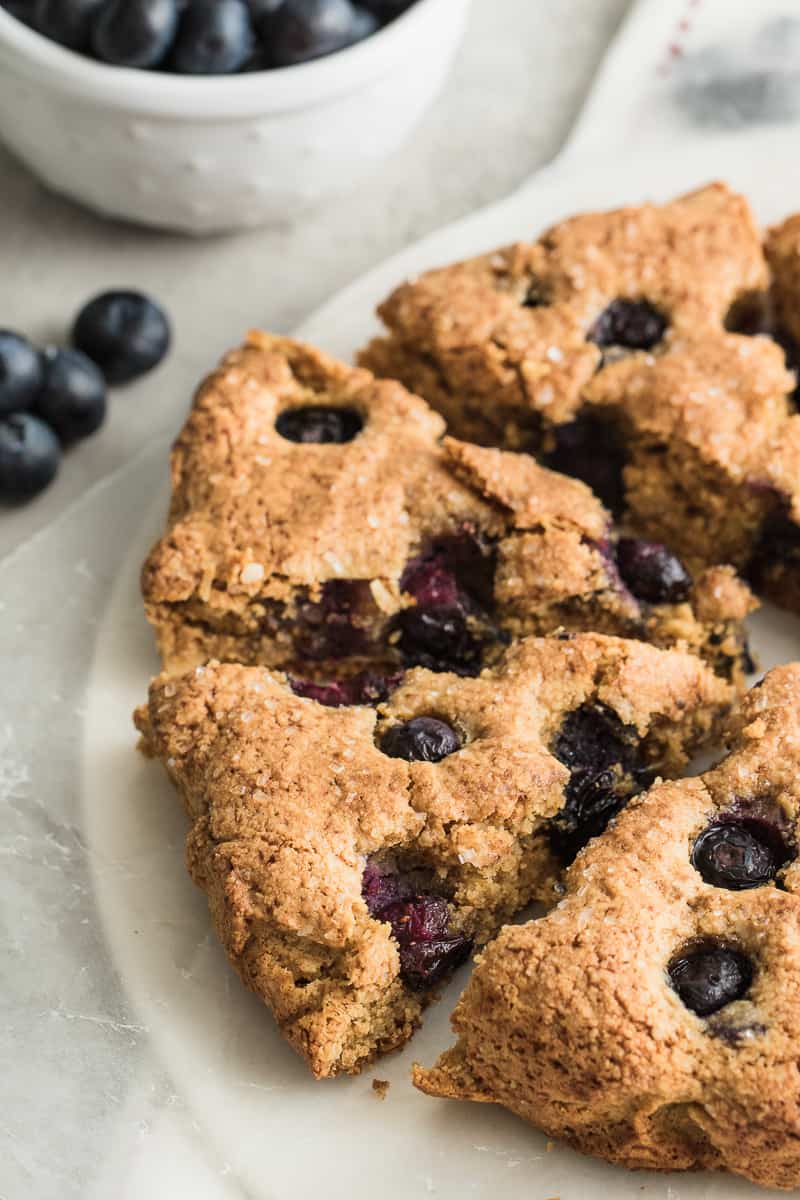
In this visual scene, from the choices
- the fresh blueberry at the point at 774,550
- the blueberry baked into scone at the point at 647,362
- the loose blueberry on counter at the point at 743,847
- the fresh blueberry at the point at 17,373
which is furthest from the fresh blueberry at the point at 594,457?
the fresh blueberry at the point at 17,373

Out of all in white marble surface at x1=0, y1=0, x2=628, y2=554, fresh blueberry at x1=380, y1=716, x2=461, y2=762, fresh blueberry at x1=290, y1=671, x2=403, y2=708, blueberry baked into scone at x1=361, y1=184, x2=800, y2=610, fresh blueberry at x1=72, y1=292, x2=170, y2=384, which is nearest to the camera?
Answer: fresh blueberry at x1=380, y1=716, x2=461, y2=762

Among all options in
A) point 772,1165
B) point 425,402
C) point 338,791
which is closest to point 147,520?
point 425,402

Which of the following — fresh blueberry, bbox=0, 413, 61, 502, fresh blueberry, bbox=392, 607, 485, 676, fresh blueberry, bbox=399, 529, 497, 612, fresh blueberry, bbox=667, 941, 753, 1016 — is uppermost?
fresh blueberry, bbox=667, 941, 753, 1016

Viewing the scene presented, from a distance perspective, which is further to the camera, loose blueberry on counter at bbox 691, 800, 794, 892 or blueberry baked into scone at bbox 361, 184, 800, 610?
blueberry baked into scone at bbox 361, 184, 800, 610

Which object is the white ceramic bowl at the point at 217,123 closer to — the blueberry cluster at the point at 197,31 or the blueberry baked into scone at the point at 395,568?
Result: the blueberry cluster at the point at 197,31

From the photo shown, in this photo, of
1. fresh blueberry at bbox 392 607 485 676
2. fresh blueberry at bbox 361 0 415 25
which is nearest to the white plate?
fresh blueberry at bbox 392 607 485 676

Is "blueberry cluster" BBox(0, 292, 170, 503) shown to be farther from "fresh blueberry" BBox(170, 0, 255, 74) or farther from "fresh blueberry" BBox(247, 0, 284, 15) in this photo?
"fresh blueberry" BBox(247, 0, 284, 15)
